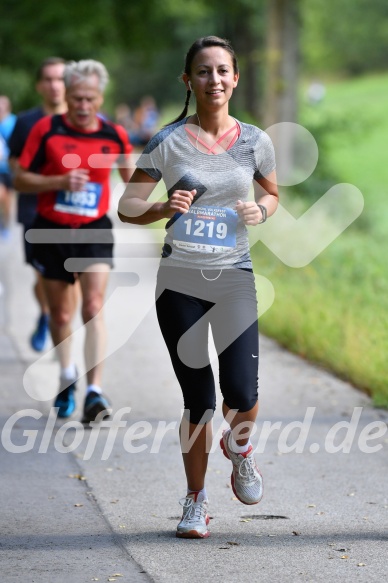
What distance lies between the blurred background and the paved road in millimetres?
419

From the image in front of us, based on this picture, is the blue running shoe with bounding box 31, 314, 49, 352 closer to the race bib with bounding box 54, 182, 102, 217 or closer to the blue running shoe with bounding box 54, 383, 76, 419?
the blue running shoe with bounding box 54, 383, 76, 419

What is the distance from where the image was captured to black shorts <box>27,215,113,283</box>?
7418mm

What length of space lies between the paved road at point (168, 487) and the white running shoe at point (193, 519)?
0.05 metres

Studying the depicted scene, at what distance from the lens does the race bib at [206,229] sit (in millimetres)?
4910

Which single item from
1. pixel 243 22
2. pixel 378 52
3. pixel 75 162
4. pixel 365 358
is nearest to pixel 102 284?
pixel 75 162

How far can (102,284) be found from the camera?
7.39m

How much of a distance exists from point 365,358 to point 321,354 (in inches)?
33.4

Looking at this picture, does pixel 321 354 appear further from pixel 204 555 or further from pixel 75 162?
pixel 204 555

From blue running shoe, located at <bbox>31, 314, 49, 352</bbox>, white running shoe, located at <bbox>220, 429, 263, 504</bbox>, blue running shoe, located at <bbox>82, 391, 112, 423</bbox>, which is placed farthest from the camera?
blue running shoe, located at <bbox>31, 314, 49, 352</bbox>

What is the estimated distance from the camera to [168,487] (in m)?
5.93

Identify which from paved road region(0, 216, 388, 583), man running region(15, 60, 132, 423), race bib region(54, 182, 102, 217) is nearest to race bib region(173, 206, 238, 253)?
paved road region(0, 216, 388, 583)

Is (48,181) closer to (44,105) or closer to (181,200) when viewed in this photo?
(44,105)

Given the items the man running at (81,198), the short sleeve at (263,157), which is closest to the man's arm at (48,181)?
the man running at (81,198)

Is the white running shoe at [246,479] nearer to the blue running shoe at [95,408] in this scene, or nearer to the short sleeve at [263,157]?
the short sleeve at [263,157]
